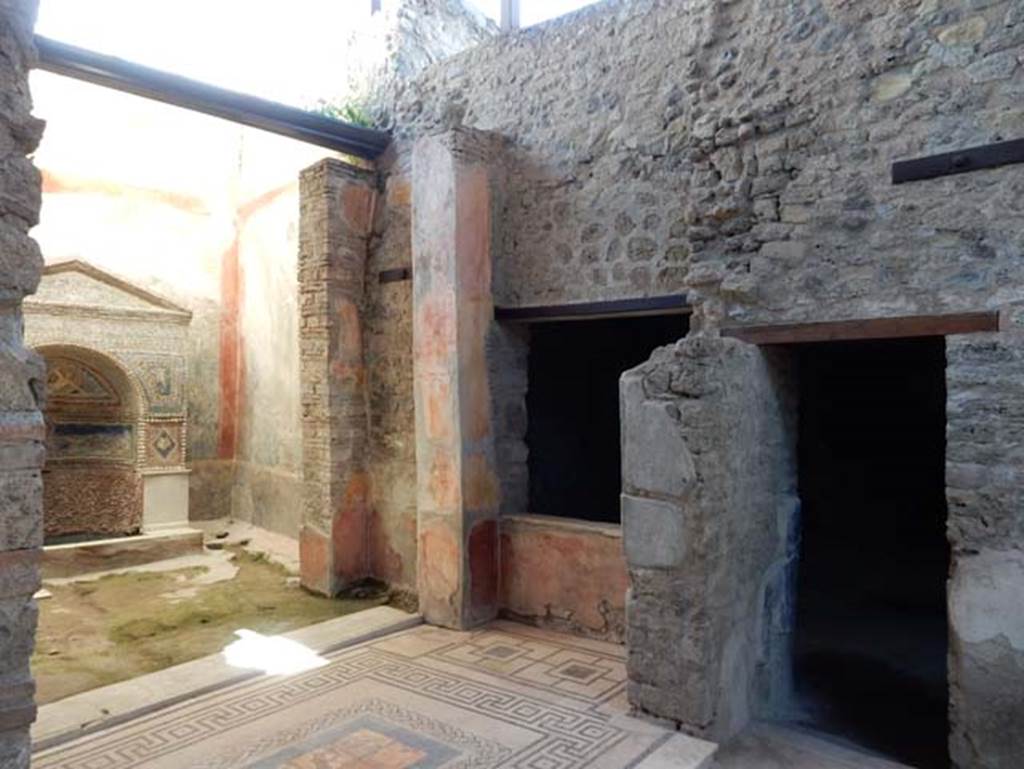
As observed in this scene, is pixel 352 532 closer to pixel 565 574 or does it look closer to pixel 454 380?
pixel 454 380

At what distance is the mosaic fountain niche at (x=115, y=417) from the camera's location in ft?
22.6

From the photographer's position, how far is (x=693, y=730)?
3.09 meters

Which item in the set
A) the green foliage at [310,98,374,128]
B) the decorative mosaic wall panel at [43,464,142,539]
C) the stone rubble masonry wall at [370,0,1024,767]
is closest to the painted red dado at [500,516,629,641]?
the stone rubble masonry wall at [370,0,1024,767]

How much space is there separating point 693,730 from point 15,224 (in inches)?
117

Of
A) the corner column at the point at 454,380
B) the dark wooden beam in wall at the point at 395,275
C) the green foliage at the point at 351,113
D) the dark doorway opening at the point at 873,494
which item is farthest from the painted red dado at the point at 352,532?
the dark doorway opening at the point at 873,494

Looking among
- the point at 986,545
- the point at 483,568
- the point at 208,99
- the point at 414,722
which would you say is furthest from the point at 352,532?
the point at 986,545

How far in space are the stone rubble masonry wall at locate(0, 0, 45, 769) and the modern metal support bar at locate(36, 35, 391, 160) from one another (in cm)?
257

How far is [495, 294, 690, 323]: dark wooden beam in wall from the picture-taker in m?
4.14

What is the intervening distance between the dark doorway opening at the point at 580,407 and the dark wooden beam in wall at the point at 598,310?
51 centimetres

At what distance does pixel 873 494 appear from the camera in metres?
5.82

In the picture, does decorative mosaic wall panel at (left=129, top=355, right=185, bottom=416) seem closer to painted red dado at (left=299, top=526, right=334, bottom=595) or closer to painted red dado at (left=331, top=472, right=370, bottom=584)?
painted red dado at (left=299, top=526, right=334, bottom=595)

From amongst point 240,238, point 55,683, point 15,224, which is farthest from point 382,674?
point 240,238

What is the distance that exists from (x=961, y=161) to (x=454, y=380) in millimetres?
2871

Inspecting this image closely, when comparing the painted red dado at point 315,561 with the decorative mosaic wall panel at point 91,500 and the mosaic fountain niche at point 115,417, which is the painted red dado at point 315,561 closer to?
the mosaic fountain niche at point 115,417
